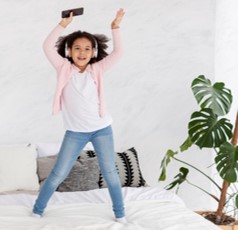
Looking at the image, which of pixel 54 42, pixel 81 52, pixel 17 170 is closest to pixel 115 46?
pixel 81 52

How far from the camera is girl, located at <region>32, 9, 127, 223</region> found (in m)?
3.01

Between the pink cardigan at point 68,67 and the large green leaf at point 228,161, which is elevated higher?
the pink cardigan at point 68,67

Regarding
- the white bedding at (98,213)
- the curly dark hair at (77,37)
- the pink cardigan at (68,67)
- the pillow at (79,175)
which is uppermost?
the curly dark hair at (77,37)

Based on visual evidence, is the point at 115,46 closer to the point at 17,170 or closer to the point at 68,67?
the point at 68,67

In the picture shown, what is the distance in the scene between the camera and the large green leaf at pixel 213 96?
379 cm

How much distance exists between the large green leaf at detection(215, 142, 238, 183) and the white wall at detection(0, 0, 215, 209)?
32.8 inches

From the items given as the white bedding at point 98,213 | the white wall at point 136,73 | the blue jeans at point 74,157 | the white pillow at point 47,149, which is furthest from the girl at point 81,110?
the white wall at point 136,73

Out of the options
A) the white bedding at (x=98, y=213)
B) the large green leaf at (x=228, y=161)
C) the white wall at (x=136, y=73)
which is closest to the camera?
the white bedding at (x=98, y=213)

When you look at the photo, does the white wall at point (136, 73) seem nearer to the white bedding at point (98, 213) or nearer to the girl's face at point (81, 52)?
the white bedding at point (98, 213)

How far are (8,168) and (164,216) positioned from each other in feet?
4.41

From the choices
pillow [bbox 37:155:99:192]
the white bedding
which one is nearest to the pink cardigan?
the white bedding

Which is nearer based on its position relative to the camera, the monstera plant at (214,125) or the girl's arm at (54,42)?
the girl's arm at (54,42)

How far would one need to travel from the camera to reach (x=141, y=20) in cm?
440

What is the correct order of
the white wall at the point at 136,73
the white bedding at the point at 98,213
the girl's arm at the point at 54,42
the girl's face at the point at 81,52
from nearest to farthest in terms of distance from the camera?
the white bedding at the point at 98,213 → the girl's arm at the point at 54,42 → the girl's face at the point at 81,52 → the white wall at the point at 136,73
